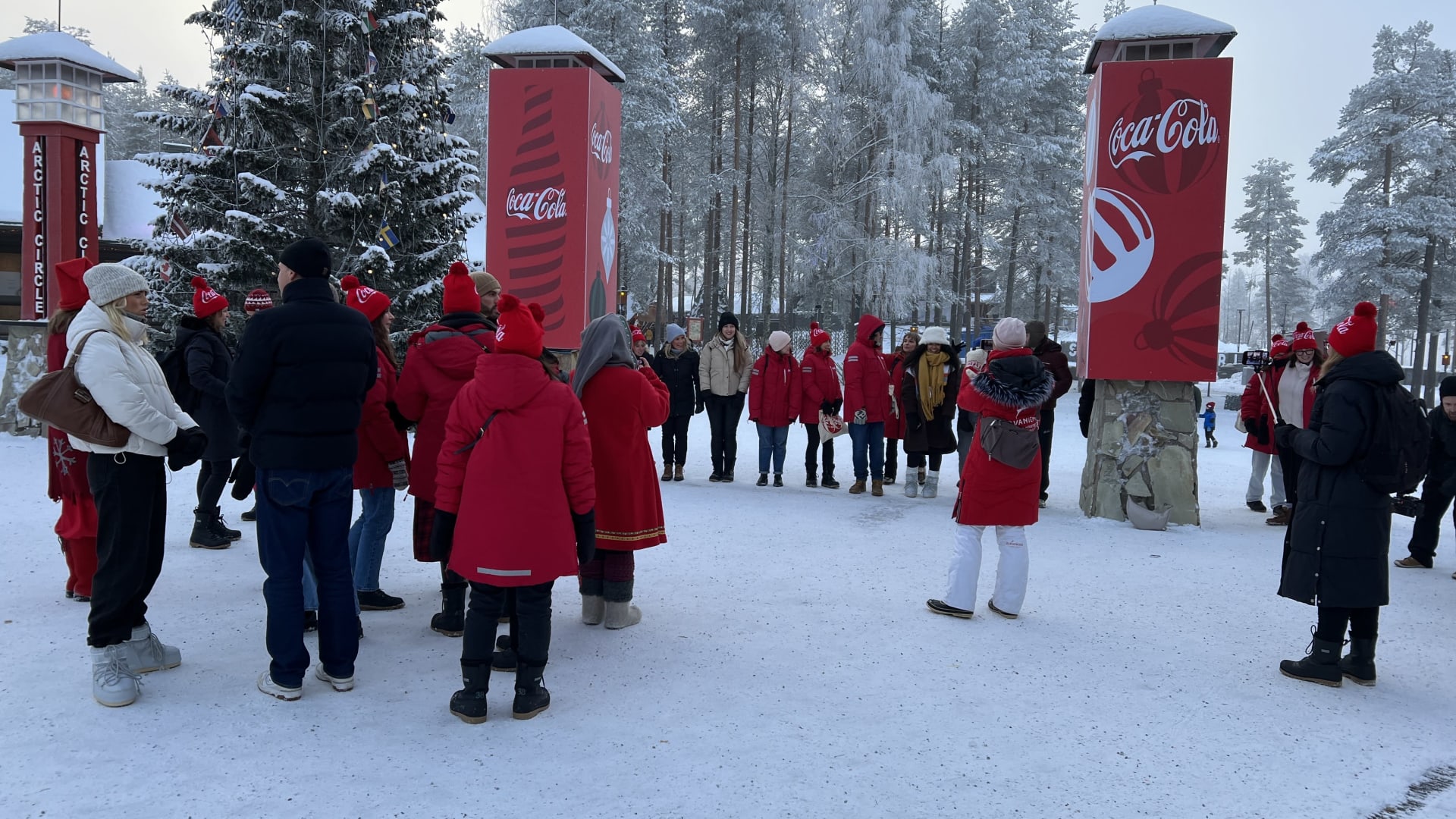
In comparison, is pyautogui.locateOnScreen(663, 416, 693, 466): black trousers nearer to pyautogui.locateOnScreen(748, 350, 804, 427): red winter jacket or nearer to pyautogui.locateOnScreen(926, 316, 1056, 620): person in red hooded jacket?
pyautogui.locateOnScreen(748, 350, 804, 427): red winter jacket

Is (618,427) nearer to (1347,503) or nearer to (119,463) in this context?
(119,463)

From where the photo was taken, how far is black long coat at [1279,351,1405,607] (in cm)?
421

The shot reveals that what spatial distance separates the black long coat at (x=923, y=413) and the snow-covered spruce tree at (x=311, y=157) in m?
7.07

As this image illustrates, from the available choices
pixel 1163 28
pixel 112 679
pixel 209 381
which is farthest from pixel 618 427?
pixel 1163 28

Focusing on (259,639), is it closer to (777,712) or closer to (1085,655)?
(777,712)

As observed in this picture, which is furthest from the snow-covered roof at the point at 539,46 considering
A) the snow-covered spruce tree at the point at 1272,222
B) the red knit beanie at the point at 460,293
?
the snow-covered spruce tree at the point at 1272,222

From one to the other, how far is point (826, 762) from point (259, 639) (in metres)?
3.03

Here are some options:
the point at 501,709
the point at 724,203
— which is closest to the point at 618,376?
the point at 501,709

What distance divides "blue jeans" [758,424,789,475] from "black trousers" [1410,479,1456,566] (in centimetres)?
578

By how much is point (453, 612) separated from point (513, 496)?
147cm

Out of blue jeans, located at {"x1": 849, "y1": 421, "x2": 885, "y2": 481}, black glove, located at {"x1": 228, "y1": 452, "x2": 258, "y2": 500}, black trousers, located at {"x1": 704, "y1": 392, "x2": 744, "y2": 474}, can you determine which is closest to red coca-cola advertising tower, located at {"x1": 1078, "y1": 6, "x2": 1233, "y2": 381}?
blue jeans, located at {"x1": 849, "y1": 421, "x2": 885, "y2": 481}

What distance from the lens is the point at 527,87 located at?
36.8 ft

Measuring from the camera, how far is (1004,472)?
5.21 metres

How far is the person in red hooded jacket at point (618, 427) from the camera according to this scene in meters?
4.61
